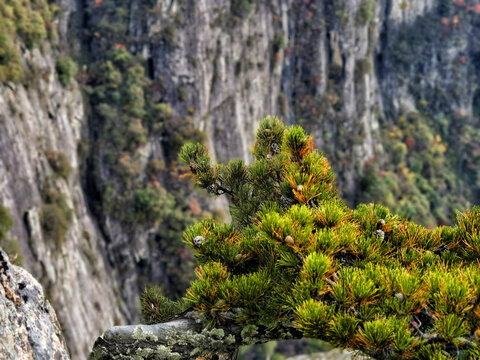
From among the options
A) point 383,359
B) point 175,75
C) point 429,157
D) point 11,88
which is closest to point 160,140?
point 175,75

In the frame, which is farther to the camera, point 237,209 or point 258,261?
point 237,209

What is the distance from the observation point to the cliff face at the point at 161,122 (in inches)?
615

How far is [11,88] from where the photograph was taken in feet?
47.2

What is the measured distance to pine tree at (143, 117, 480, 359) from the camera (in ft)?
6.36

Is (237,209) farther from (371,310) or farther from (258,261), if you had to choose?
(371,310)

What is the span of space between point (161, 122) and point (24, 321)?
2209 cm

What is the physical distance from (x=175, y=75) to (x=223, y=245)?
2358 centimetres

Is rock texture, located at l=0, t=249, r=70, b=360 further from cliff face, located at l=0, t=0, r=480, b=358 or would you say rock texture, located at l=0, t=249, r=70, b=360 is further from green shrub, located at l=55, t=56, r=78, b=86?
green shrub, located at l=55, t=56, r=78, b=86

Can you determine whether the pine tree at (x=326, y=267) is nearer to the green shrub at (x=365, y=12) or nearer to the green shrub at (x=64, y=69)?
the green shrub at (x=64, y=69)

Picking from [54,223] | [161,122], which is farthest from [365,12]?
[54,223]

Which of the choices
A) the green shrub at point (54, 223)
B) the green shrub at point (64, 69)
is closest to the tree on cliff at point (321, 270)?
the green shrub at point (54, 223)

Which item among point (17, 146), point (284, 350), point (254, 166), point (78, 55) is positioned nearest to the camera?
point (254, 166)

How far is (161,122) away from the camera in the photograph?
23766 millimetres

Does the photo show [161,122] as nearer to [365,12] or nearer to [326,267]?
[326,267]
